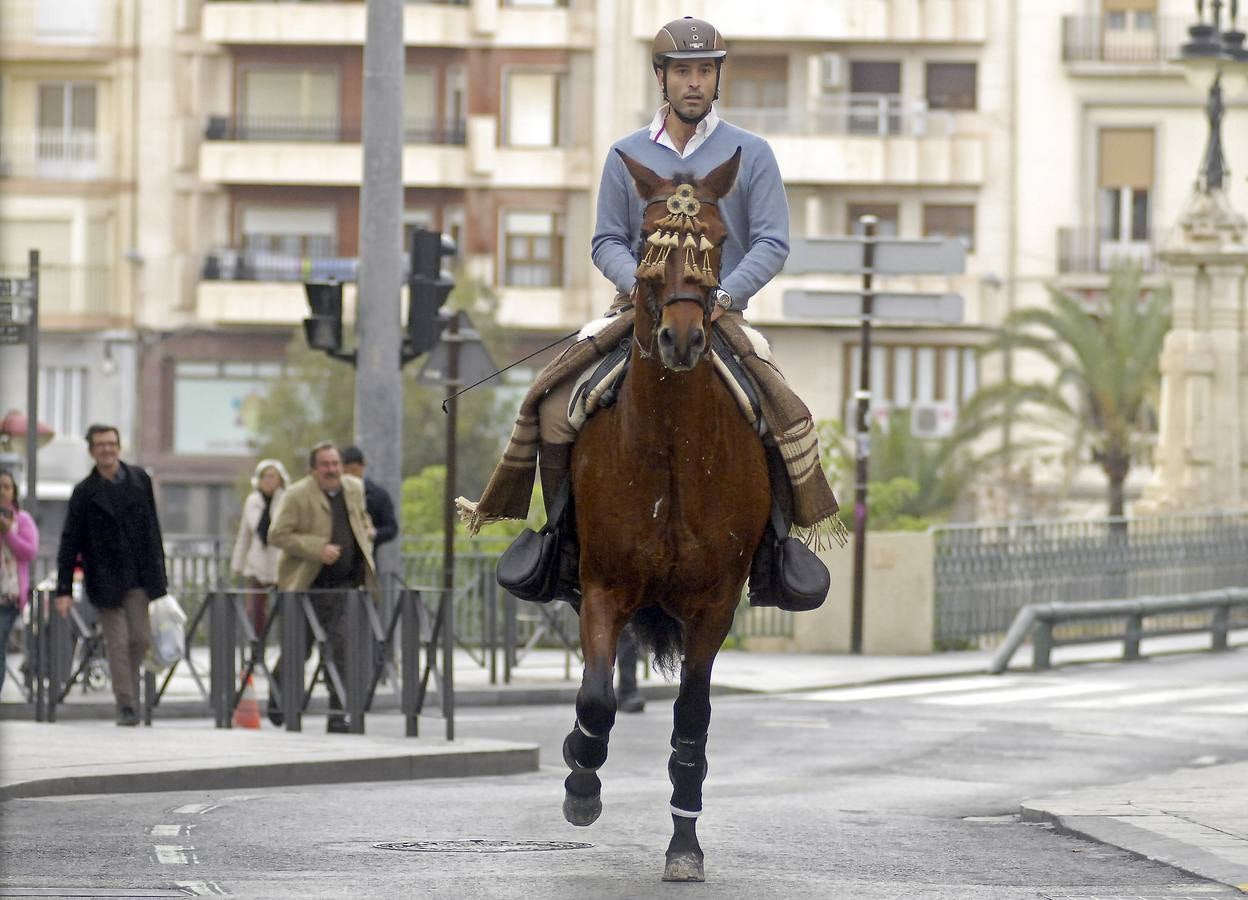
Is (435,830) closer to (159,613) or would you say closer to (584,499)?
(584,499)

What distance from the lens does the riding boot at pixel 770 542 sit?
29.9ft

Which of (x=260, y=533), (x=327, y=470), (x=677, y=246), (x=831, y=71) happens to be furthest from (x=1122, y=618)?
(x=831, y=71)

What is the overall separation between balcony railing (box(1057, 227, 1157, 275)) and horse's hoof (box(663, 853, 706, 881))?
51.0 metres

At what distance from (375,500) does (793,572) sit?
1018cm

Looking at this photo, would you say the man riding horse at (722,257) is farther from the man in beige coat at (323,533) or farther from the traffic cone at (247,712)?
the man in beige coat at (323,533)

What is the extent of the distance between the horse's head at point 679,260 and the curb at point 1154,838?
104 inches

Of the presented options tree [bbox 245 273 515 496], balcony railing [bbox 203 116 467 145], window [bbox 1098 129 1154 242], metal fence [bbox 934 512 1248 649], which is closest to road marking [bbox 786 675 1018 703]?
metal fence [bbox 934 512 1248 649]

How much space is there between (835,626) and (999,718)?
8.44 meters

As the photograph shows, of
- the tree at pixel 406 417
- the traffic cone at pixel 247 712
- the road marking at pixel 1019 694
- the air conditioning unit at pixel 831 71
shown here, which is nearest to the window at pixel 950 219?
the air conditioning unit at pixel 831 71

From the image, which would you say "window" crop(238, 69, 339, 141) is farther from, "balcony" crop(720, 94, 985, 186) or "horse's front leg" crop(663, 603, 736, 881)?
"horse's front leg" crop(663, 603, 736, 881)

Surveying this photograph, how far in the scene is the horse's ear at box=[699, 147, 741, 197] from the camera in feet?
27.5

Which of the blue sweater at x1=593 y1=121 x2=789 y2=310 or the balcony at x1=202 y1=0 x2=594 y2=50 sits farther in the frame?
the balcony at x1=202 y1=0 x2=594 y2=50

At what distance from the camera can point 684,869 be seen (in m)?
8.70

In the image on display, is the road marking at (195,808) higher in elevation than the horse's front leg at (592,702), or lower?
lower
